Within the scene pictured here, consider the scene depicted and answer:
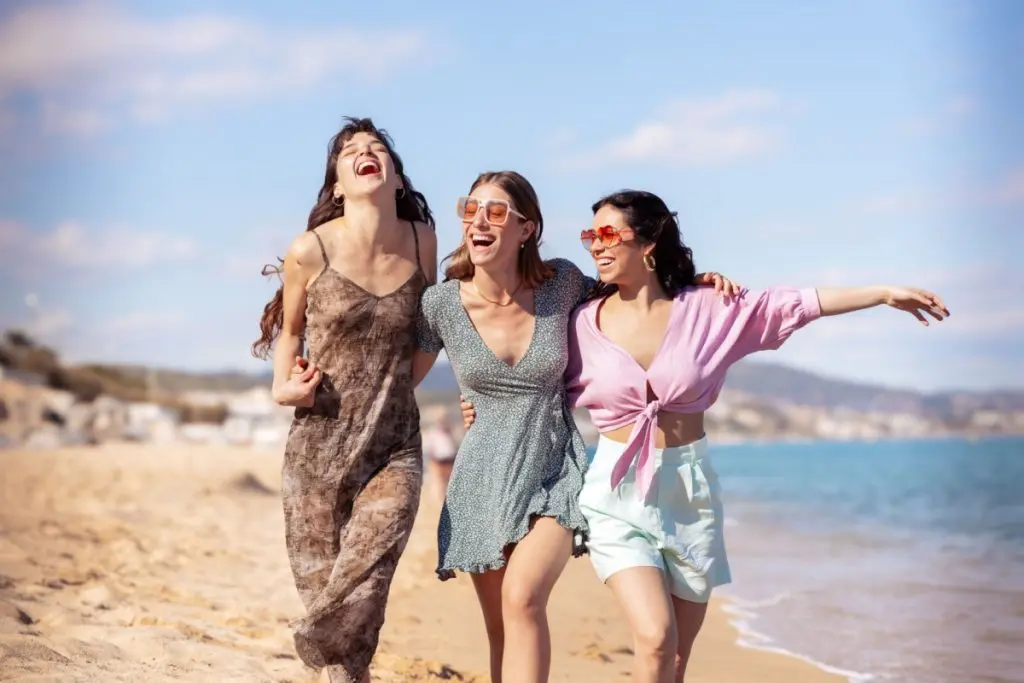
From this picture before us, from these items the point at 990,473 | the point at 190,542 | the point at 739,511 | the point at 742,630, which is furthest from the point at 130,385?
the point at 742,630

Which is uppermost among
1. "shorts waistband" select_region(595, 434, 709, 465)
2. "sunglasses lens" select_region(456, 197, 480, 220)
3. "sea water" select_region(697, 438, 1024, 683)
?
"sunglasses lens" select_region(456, 197, 480, 220)

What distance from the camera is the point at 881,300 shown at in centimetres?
445

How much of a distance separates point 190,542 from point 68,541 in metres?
1.31

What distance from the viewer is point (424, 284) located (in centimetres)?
489

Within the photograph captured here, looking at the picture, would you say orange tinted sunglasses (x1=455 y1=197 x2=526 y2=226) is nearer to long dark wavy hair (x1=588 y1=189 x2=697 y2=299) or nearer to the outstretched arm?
long dark wavy hair (x1=588 y1=189 x2=697 y2=299)

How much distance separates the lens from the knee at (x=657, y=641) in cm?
411

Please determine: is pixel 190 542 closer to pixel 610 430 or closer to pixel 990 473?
pixel 610 430

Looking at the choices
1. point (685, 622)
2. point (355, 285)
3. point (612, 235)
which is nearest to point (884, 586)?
point (685, 622)

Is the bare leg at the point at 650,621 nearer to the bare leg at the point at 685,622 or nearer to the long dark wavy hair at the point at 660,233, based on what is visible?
the bare leg at the point at 685,622

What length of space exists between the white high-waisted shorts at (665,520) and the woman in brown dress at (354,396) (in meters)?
0.77

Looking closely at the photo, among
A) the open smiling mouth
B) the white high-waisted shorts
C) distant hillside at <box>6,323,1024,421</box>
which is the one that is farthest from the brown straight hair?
distant hillside at <box>6,323,1024,421</box>

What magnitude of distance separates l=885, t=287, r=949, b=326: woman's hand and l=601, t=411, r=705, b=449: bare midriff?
0.85 metres

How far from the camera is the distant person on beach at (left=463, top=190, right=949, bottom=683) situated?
14.3 ft

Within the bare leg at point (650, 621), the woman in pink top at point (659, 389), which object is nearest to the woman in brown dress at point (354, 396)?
the woman in pink top at point (659, 389)
